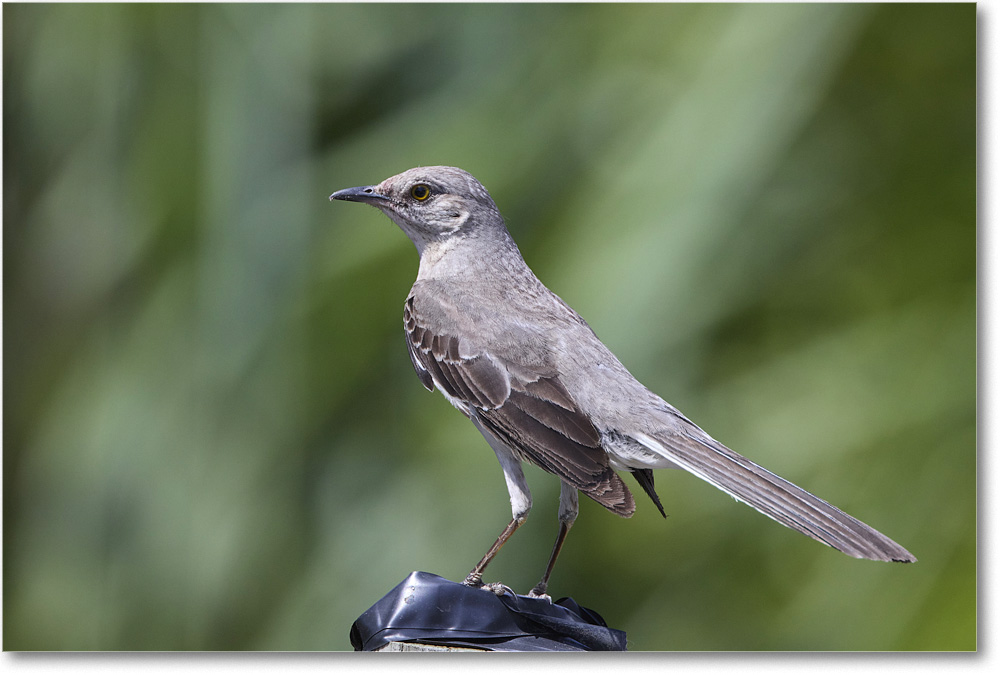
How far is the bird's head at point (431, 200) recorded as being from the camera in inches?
92.4

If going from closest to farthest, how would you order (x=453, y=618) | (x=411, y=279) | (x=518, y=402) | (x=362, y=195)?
1. (x=453, y=618)
2. (x=518, y=402)
3. (x=362, y=195)
4. (x=411, y=279)

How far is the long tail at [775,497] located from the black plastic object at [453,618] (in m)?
0.44

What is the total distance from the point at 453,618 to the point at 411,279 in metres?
1.24

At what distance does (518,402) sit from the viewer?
2.04 meters

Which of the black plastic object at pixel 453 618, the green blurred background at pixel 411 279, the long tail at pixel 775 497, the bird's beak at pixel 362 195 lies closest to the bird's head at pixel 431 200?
the bird's beak at pixel 362 195

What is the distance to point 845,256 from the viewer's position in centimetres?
279

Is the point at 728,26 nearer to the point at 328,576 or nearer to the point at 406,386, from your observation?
the point at 406,386

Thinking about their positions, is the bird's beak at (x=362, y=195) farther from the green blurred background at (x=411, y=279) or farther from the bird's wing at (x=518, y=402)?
the green blurred background at (x=411, y=279)

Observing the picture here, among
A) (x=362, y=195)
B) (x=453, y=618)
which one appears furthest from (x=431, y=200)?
(x=453, y=618)

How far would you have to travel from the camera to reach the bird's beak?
2.33 m

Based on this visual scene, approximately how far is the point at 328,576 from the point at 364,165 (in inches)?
50.6

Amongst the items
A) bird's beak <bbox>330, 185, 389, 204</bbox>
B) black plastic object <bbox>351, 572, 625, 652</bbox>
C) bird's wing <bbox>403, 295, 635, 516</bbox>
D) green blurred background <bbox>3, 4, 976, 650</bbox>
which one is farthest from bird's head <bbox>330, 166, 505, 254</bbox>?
black plastic object <bbox>351, 572, 625, 652</bbox>

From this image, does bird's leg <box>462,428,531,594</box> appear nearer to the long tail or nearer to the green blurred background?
the long tail

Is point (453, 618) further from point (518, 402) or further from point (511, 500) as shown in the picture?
point (518, 402)
